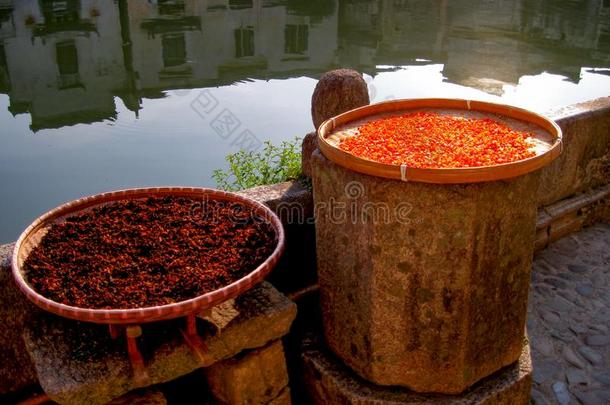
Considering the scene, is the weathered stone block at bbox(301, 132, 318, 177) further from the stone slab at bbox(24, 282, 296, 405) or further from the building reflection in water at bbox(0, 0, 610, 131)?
the building reflection in water at bbox(0, 0, 610, 131)

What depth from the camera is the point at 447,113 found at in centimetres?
280

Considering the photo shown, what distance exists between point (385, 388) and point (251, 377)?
0.59 meters

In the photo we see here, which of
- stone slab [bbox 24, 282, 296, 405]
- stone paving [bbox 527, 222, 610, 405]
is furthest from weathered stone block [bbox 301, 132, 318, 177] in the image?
stone paving [bbox 527, 222, 610, 405]

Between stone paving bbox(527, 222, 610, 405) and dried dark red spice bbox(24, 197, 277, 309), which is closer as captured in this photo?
dried dark red spice bbox(24, 197, 277, 309)

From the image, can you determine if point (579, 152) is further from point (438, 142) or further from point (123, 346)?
point (123, 346)

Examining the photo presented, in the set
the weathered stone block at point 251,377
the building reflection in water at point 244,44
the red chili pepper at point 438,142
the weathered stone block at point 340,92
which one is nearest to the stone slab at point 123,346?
the weathered stone block at point 251,377

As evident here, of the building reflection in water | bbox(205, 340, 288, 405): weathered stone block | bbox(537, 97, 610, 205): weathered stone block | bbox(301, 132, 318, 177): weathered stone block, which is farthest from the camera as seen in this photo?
the building reflection in water

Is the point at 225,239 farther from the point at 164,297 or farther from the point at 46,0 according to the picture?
the point at 46,0

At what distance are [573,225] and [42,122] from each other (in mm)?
13784

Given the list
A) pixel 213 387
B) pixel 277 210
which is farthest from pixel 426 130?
pixel 213 387

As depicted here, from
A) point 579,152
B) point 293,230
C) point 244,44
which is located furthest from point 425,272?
point 244,44

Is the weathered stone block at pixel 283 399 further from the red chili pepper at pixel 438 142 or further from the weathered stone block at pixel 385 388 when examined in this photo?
the red chili pepper at pixel 438 142

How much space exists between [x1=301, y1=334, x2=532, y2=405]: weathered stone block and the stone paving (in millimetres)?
460

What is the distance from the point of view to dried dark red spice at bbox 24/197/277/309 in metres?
2.12
